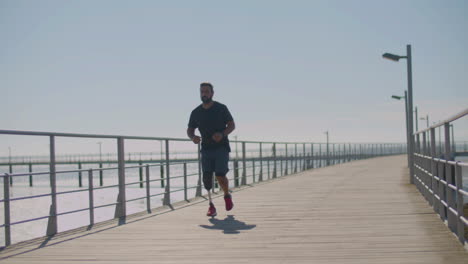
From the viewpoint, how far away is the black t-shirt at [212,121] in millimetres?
5969

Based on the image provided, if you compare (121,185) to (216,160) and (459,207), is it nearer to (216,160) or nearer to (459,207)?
(216,160)

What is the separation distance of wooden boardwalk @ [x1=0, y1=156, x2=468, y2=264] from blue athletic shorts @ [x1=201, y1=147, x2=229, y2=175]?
552 mm

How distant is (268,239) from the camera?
171 inches

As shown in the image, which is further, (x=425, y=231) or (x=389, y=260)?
(x=425, y=231)

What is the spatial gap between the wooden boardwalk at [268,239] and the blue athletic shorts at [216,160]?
0.55m

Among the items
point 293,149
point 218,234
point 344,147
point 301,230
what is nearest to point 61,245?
point 218,234

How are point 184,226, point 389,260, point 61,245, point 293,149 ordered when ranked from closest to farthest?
point 389,260, point 61,245, point 184,226, point 293,149

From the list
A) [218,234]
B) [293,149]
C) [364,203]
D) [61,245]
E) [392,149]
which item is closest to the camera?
[61,245]

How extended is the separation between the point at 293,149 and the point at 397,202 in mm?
10198

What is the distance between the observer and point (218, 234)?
4.70 m

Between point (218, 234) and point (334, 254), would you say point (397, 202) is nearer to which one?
point (218, 234)

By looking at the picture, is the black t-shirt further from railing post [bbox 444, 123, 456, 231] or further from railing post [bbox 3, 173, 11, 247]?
railing post [bbox 444, 123, 456, 231]

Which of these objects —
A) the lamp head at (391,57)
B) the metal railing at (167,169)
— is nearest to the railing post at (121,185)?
the metal railing at (167,169)

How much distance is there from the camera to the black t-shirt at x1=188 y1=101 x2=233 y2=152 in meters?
5.97
